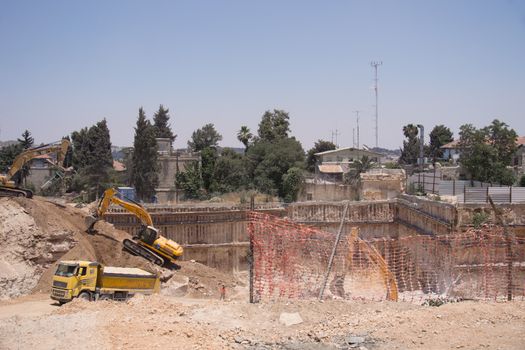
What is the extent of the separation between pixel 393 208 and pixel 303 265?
40.2ft

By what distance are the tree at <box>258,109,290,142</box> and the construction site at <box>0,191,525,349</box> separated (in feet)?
107

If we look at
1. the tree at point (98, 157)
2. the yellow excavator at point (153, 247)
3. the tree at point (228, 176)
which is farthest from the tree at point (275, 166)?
→ the yellow excavator at point (153, 247)

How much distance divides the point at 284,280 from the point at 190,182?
89.9 feet

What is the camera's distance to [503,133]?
116 feet

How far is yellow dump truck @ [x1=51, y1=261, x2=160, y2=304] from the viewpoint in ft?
54.7

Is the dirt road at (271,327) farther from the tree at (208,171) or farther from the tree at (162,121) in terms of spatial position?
the tree at (162,121)

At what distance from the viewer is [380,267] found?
1759 centimetres

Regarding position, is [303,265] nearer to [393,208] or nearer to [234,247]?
[234,247]

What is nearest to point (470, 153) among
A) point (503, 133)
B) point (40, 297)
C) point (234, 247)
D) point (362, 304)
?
point (503, 133)

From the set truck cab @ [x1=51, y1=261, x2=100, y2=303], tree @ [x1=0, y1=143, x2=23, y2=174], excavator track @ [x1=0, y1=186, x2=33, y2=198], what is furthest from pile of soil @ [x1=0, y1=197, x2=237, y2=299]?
tree @ [x1=0, y1=143, x2=23, y2=174]

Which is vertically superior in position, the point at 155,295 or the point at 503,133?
the point at 503,133

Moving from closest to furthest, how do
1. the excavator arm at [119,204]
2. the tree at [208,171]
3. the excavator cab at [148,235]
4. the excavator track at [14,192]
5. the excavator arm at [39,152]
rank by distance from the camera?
the excavator cab at [148,235] < the excavator arm at [119,204] < the excavator track at [14,192] < the excavator arm at [39,152] < the tree at [208,171]

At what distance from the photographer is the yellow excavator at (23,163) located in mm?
22781

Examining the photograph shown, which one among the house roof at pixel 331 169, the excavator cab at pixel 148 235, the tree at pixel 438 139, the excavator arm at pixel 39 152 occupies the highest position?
the tree at pixel 438 139
